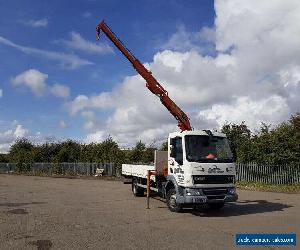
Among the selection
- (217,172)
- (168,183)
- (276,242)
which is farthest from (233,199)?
(276,242)

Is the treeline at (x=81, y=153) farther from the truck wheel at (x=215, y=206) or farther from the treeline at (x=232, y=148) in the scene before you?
the truck wheel at (x=215, y=206)

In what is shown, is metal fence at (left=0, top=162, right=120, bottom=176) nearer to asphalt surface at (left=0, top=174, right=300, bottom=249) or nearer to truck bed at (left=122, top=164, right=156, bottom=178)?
truck bed at (left=122, top=164, right=156, bottom=178)

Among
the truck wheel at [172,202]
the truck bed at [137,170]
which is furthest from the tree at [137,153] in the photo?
the truck wheel at [172,202]

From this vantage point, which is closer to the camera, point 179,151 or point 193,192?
point 193,192

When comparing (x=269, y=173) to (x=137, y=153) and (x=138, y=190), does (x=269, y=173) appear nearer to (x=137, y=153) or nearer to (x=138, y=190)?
(x=138, y=190)

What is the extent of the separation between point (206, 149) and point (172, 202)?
2.20 m

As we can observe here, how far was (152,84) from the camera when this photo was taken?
22.7m

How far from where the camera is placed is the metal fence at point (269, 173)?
2955cm

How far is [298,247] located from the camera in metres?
9.71

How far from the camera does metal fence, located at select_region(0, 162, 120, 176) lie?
4650 centimetres

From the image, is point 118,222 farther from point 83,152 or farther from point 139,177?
point 83,152

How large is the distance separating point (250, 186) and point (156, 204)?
12.5 meters

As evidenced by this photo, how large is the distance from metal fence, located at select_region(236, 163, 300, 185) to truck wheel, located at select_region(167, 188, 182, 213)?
15.8 m

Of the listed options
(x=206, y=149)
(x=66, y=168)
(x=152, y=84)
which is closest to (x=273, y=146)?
(x=152, y=84)
